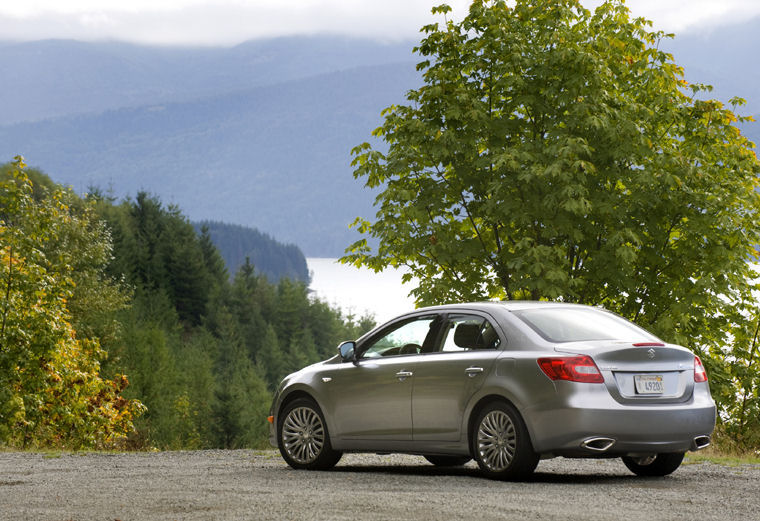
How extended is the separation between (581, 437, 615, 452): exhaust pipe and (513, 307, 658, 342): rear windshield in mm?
900

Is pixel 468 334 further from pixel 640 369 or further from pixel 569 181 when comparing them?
pixel 569 181

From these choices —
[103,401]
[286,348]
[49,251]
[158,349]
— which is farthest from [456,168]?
[286,348]

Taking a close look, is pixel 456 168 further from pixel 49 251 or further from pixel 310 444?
pixel 49 251

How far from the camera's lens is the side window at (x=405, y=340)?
10008 mm

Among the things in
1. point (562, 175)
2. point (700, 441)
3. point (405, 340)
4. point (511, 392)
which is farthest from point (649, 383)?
point (562, 175)

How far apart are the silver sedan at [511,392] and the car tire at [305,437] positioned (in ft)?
0.06

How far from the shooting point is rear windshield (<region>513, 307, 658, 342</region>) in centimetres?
917

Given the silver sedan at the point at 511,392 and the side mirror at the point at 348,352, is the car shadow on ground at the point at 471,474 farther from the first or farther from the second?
the side mirror at the point at 348,352

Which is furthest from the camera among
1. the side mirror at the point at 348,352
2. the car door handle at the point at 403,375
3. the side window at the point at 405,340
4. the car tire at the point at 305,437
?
the car tire at the point at 305,437

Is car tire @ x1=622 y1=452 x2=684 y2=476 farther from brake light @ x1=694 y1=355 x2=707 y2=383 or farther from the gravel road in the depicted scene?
brake light @ x1=694 y1=355 x2=707 y2=383

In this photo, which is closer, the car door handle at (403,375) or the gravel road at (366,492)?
the gravel road at (366,492)

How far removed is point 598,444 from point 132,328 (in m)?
74.8

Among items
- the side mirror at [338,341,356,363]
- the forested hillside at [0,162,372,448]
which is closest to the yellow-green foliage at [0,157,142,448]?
the forested hillside at [0,162,372,448]

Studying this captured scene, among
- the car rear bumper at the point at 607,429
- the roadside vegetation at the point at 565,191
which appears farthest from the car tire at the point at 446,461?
the roadside vegetation at the point at 565,191
